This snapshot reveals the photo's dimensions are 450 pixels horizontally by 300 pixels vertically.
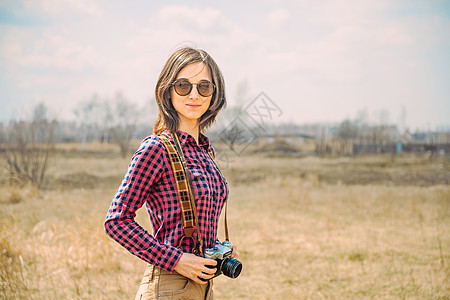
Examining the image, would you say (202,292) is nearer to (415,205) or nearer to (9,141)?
(415,205)

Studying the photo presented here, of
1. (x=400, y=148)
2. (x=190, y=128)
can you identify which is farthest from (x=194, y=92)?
(x=400, y=148)

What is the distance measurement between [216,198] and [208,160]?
0.56ft

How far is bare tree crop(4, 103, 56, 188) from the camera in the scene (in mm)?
12992

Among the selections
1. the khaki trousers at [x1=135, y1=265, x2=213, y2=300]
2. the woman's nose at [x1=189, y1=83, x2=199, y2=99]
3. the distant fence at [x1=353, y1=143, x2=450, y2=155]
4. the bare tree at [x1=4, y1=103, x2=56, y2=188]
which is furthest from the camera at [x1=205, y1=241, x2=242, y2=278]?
the distant fence at [x1=353, y1=143, x2=450, y2=155]

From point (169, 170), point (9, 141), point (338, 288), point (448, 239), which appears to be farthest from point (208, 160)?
point (9, 141)

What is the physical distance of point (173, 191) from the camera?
1438 millimetres

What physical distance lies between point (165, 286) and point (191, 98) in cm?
73

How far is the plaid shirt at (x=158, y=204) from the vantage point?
1366 millimetres

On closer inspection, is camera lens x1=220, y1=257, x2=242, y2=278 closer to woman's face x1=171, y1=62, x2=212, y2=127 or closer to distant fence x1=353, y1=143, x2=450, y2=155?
woman's face x1=171, y1=62, x2=212, y2=127

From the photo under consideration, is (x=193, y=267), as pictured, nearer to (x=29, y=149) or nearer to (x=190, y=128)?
(x=190, y=128)

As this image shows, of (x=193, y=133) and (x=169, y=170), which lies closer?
(x=169, y=170)

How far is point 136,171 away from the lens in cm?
139

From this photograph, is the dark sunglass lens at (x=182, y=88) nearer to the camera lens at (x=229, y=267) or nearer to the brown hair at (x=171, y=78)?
the brown hair at (x=171, y=78)

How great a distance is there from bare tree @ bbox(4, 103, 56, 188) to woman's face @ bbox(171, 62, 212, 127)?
41.1ft
